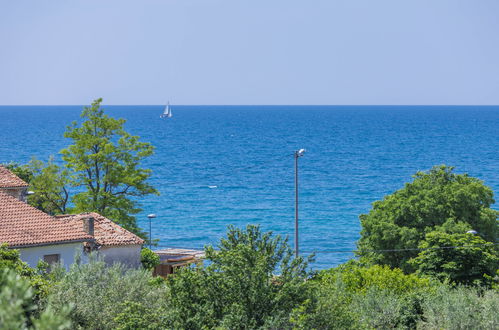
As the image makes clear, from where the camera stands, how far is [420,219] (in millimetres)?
39688

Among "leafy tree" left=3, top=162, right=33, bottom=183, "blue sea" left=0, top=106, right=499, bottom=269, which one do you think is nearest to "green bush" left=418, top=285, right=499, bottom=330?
"blue sea" left=0, top=106, right=499, bottom=269

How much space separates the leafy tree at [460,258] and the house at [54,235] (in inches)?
599

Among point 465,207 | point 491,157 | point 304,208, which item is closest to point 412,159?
point 491,157

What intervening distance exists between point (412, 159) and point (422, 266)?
4002 inches

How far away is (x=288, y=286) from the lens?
18766 mm

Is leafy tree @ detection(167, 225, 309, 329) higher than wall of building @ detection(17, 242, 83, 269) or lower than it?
higher

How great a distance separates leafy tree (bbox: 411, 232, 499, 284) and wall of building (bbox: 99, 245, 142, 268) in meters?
14.8

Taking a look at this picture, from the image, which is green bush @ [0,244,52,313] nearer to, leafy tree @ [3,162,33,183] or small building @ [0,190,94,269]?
small building @ [0,190,94,269]

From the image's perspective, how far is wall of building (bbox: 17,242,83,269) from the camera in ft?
110

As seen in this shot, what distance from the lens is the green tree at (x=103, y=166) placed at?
46.4 m

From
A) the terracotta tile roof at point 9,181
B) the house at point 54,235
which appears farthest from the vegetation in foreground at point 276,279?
the terracotta tile roof at point 9,181

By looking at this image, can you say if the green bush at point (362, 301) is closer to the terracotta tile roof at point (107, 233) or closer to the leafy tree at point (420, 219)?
the leafy tree at point (420, 219)

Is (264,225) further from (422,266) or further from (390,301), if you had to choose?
(390,301)

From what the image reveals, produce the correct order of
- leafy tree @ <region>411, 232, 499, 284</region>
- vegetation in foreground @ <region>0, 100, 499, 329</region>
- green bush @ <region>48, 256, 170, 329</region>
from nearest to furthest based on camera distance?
1. vegetation in foreground @ <region>0, 100, 499, 329</region>
2. green bush @ <region>48, 256, 170, 329</region>
3. leafy tree @ <region>411, 232, 499, 284</region>
